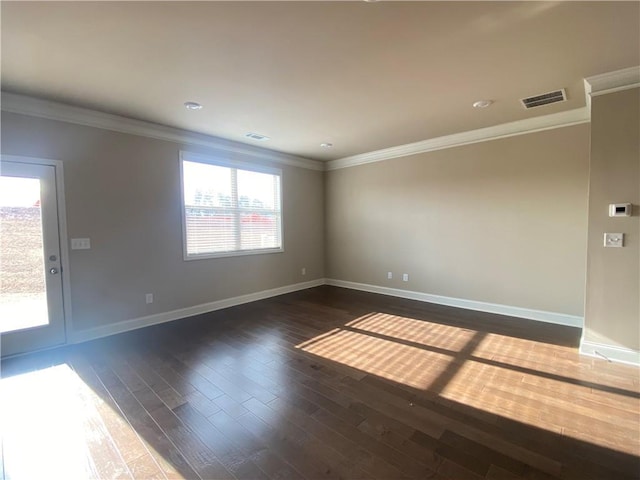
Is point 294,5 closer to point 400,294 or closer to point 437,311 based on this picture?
point 437,311

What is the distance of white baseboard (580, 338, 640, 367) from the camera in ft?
9.24

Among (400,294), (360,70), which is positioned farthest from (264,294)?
(360,70)

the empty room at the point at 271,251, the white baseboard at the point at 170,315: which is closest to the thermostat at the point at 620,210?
the empty room at the point at 271,251

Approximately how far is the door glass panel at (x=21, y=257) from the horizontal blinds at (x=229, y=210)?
65.8 inches

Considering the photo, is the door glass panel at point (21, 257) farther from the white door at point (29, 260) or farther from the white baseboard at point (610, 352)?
the white baseboard at point (610, 352)

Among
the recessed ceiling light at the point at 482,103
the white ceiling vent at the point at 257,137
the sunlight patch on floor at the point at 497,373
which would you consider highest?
the white ceiling vent at the point at 257,137

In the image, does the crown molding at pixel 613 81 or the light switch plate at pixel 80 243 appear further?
the light switch plate at pixel 80 243

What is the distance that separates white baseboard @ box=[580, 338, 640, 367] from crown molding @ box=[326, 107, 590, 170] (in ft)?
8.94

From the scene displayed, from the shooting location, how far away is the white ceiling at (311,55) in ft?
6.43

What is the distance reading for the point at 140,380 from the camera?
2.65 meters

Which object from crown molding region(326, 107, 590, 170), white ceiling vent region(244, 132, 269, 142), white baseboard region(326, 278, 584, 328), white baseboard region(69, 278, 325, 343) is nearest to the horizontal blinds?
white ceiling vent region(244, 132, 269, 142)

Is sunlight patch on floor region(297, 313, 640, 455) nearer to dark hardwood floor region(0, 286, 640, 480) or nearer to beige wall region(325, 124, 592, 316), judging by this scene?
dark hardwood floor region(0, 286, 640, 480)

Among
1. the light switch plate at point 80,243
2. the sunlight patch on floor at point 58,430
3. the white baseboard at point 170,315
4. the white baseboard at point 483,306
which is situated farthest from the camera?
the white baseboard at point 483,306

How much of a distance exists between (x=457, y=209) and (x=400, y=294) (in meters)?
1.85
